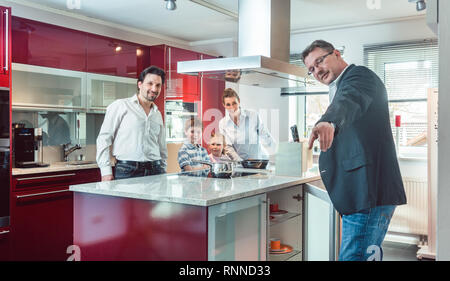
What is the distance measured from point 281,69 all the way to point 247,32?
418mm

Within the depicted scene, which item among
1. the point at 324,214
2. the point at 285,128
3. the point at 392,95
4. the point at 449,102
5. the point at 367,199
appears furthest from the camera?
the point at 285,128

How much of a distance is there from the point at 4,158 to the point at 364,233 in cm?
276

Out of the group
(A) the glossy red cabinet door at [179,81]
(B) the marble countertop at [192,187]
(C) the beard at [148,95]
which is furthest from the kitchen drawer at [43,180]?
(A) the glossy red cabinet door at [179,81]

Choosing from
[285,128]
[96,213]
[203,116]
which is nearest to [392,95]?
[285,128]

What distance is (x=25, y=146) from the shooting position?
3.70 metres

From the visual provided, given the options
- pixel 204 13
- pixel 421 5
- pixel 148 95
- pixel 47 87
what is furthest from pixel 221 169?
pixel 421 5

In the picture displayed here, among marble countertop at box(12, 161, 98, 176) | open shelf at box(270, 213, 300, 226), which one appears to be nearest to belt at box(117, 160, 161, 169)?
marble countertop at box(12, 161, 98, 176)

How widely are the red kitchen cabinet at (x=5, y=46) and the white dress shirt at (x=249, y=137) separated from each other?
195 cm

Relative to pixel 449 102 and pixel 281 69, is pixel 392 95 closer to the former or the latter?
pixel 281 69

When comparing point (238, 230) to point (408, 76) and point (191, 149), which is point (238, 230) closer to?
point (191, 149)

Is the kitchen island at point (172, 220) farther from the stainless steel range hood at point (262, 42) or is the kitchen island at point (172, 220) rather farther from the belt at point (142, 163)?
the stainless steel range hood at point (262, 42)

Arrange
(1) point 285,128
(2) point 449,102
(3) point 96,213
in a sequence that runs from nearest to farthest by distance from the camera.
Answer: (2) point 449,102 → (3) point 96,213 → (1) point 285,128

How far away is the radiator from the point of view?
14.9 feet
